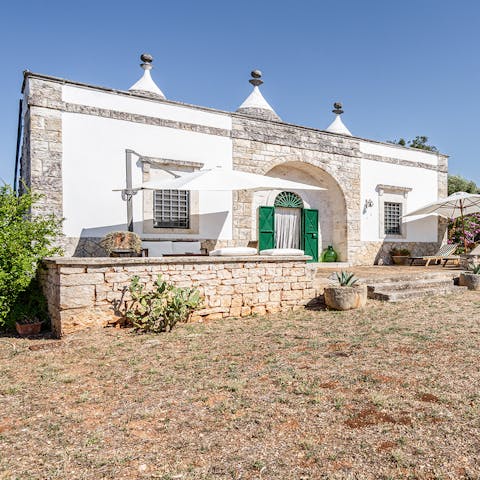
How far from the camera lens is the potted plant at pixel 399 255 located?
12.9 metres

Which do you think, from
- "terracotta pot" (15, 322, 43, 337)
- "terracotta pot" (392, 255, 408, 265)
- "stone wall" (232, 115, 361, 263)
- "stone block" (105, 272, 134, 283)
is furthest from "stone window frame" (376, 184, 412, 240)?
"terracotta pot" (15, 322, 43, 337)

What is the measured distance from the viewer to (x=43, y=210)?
26.6 ft

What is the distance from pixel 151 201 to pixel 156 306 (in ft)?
14.9

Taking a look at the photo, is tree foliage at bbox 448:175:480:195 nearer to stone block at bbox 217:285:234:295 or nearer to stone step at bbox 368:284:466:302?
stone step at bbox 368:284:466:302

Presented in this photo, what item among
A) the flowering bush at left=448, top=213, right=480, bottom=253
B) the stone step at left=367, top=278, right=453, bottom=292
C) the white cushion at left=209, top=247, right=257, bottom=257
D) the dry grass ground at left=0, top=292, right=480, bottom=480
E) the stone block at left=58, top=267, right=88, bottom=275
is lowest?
the dry grass ground at left=0, top=292, right=480, bottom=480

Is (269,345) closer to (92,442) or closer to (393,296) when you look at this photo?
(92,442)

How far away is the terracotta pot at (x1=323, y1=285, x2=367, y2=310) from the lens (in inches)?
255

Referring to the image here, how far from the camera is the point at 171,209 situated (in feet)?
31.9

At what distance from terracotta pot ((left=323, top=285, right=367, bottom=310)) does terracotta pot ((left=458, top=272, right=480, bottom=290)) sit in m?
3.50

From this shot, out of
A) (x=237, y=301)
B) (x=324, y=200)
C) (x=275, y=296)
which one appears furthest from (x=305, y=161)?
(x=237, y=301)

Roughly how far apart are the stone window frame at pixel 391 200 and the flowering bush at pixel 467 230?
2.19m

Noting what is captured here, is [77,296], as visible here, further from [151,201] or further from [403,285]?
[403,285]

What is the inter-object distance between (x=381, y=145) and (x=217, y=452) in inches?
508

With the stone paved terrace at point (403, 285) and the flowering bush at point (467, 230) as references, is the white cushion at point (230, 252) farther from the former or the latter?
the flowering bush at point (467, 230)
